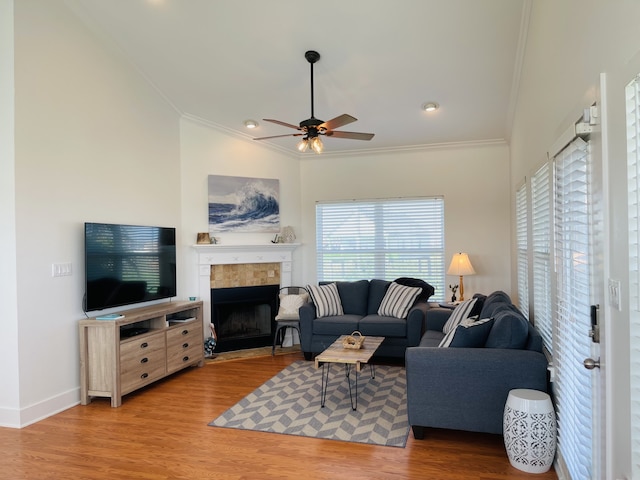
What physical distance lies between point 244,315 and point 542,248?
13.7 ft

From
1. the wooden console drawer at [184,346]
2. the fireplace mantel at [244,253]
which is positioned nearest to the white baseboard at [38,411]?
the wooden console drawer at [184,346]

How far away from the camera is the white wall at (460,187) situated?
19.6 ft

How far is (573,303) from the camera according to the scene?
7.03 feet

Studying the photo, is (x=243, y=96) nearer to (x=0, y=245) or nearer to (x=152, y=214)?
(x=152, y=214)

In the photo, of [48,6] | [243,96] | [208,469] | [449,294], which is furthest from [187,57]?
[449,294]

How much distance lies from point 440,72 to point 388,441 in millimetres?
3438

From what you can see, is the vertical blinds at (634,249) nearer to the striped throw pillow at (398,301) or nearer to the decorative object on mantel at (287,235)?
the striped throw pillow at (398,301)

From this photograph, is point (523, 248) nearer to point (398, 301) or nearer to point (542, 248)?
point (542, 248)

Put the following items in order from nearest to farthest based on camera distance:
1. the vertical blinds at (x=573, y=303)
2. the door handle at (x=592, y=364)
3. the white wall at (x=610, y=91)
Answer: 1. the white wall at (x=610, y=91)
2. the door handle at (x=592, y=364)
3. the vertical blinds at (x=573, y=303)

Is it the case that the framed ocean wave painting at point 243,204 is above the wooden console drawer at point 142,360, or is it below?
above

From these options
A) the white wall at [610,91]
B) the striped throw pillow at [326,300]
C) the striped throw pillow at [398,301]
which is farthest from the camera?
the striped throw pillow at [326,300]

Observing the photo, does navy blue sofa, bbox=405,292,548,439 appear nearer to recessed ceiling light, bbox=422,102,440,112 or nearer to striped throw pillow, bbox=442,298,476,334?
striped throw pillow, bbox=442,298,476,334

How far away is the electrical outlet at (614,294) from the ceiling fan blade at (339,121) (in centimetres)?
245

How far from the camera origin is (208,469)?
2.80 m
